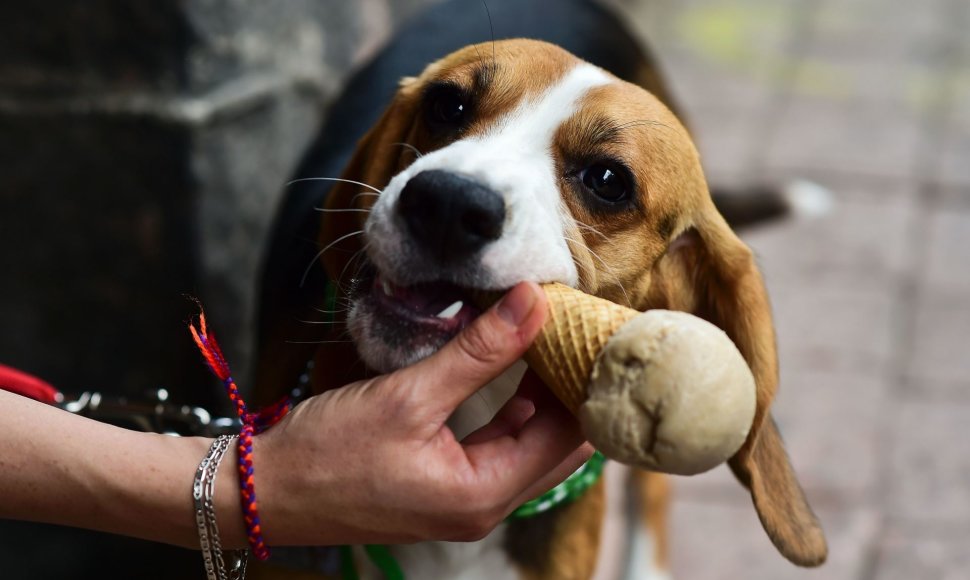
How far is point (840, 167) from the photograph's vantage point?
4859 mm

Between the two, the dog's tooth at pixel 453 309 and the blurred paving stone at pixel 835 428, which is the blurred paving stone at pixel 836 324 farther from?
the dog's tooth at pixel 453 309

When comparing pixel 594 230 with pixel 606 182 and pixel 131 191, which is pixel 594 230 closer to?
pixel 606 182

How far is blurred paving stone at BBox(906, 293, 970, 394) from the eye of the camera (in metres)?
3.70

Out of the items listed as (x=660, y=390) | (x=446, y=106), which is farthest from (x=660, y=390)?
(x=446, y=106)

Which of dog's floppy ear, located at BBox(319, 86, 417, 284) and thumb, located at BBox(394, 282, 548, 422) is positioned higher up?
thumb, located at BBox(394, 282, 548, 422)

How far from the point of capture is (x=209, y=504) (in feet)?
5.05

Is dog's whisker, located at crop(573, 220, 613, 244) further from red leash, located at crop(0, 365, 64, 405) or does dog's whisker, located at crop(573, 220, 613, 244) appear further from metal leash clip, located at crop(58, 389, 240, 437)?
red leash, located at crop(0, 365, 64, 405)

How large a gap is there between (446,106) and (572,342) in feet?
2.41

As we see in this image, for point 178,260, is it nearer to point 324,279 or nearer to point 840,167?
point 324,279

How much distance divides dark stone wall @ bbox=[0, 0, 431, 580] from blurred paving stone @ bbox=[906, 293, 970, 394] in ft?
7.47

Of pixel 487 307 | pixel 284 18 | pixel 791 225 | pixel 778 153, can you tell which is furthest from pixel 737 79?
pixel 487 307

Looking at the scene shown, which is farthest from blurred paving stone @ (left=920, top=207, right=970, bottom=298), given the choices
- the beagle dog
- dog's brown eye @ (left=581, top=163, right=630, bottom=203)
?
dog's brown eye @ (left=581, top=163, right=630, bottom=203)

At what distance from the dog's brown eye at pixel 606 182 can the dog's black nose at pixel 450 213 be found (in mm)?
358

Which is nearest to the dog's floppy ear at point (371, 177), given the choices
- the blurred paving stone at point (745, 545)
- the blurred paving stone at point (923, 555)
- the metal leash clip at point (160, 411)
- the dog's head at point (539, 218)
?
the dog's head at point (539, 218)
